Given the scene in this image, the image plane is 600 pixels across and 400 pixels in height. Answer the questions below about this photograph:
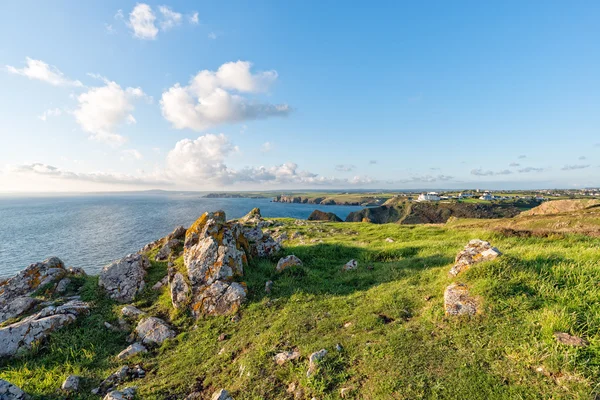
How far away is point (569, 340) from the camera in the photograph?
6.10 m

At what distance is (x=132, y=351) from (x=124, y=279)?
7496 millimetres

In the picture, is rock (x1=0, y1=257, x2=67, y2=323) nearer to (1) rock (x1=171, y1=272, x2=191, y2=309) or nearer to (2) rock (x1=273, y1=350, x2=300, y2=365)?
(1) rock (x1=171, y1=272, x2=191, y2=309)

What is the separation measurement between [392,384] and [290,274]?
386 inches

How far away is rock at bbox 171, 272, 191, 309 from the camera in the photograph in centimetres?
1338

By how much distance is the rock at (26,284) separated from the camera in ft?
48.2

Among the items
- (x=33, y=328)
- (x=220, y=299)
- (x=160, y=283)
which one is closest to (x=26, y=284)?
(x=33, y=328)

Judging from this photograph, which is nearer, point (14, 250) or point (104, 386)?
point (104, 386)

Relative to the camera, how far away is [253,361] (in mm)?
8359

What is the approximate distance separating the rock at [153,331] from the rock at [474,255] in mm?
13119

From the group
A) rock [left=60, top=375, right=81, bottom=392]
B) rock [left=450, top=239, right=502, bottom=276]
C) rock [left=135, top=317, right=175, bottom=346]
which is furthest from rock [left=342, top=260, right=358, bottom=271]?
rock [left=60, top=375, right=81, bottom=392]

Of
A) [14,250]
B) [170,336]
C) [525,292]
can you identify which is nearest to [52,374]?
[170,336]

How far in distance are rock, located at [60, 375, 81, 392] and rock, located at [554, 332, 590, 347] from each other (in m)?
14.4

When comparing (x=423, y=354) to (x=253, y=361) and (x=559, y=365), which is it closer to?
(x=559, y=365)

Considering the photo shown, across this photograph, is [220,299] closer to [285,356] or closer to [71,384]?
[71,384]
